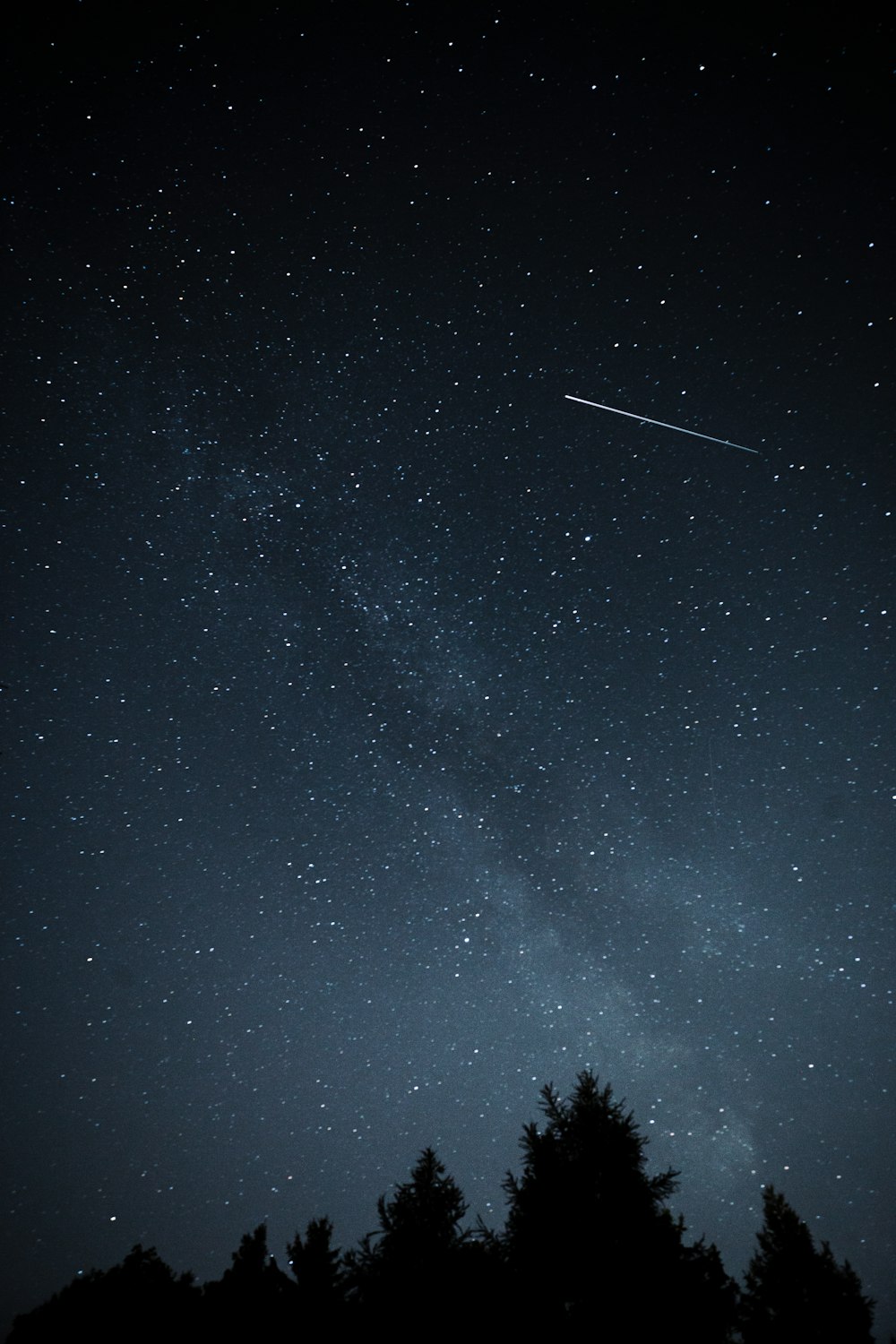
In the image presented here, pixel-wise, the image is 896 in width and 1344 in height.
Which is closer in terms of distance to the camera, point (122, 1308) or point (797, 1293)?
point (797, 1293)

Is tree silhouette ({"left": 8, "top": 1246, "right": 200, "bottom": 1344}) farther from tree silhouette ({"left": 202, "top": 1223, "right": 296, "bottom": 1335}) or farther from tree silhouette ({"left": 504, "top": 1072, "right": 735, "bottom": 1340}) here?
tree silhouette ({"left": 504, "top": 1072, "right": 735, "bottom": 1340})

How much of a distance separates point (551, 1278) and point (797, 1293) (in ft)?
14.1

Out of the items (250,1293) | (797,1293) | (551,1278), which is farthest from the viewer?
(250,1293)

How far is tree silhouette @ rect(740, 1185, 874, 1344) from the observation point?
7.60 meters

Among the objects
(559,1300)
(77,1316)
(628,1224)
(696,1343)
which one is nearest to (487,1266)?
(559,1300)

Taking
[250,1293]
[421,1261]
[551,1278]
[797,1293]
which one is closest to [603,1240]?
[551,1278]

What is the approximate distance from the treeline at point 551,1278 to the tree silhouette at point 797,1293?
0.02 m

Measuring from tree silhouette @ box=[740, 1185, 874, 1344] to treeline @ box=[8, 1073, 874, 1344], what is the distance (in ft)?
0.05

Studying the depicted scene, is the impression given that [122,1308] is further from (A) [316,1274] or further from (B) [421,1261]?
(B) [421,1261]

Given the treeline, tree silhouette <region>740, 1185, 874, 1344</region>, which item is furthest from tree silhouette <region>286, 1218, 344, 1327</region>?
tree silhouette <region>740, 1185, 874, 1344</region>

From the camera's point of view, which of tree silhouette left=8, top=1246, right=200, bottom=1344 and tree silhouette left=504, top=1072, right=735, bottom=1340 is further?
tree silhouette left=8, top=1246, right=200, bottom=1344

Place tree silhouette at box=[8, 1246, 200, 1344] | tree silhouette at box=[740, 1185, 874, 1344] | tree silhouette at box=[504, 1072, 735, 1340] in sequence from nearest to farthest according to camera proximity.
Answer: tree silhouette at box=[504, 1072, 735, 1340] → tree silhouette at box=[740, 1185, 874, 1344] → tree silhouette at box=[8, 1246, 200, 1344]

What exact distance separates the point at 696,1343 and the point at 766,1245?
3.44 m

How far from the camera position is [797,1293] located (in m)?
8.10
